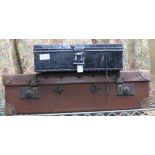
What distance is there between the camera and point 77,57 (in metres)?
1.55

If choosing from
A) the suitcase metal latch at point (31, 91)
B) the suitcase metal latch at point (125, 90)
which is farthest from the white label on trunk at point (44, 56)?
the suitcase metal latch at point (125, 90)

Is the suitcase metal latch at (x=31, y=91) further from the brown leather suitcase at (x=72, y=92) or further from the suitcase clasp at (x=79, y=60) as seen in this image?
the suitcase clasp at (x=79, y=60)

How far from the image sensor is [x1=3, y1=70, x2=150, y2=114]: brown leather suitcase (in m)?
1.58

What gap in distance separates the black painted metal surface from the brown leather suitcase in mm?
42

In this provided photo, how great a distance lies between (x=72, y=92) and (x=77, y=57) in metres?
0.17

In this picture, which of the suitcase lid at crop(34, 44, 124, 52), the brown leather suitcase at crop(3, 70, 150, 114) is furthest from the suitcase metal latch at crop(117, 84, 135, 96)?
the suitcase lid at crop(34, 44, 124, 52)

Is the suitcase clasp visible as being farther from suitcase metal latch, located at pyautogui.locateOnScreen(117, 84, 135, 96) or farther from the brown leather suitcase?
suitcase metal latch, located at pyautogui.locateOnScreen(117, 84, 135, 96)

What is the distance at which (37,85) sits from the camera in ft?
5.22

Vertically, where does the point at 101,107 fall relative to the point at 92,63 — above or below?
below
